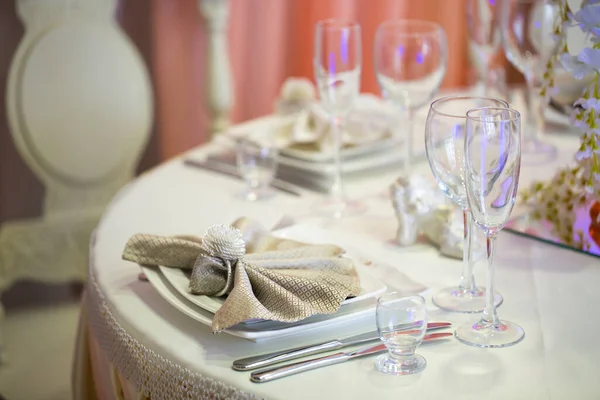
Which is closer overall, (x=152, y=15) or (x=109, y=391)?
(x=109, y=391)

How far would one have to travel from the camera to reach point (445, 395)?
0.79 meters

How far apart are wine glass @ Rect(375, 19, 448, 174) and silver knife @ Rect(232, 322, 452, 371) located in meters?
0.50

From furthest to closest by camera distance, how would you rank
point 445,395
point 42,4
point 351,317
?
point 42,4 < point 351,317 < point 445,395

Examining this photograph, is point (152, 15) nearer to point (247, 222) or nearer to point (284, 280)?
point (247, 222)

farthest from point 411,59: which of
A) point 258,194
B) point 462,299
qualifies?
point 462,299

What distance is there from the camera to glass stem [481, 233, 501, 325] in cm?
90

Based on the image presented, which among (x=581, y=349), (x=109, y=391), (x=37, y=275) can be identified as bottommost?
(x=37, y=275)

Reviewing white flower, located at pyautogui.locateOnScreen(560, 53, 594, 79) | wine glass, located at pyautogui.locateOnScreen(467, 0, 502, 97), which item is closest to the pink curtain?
wine glass, located at pyautogui.locateOnScreen(467, 0, 502, 97)

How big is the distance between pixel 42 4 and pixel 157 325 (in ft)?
4.42

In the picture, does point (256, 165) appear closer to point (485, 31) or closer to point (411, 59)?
point (411, 59)

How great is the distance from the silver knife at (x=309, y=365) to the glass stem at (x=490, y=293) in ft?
0.43

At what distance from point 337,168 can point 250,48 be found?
1.49 meters

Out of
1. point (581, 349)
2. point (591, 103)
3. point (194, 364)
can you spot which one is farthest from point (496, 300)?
point (194, 364)

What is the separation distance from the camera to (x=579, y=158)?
3.36 ft
